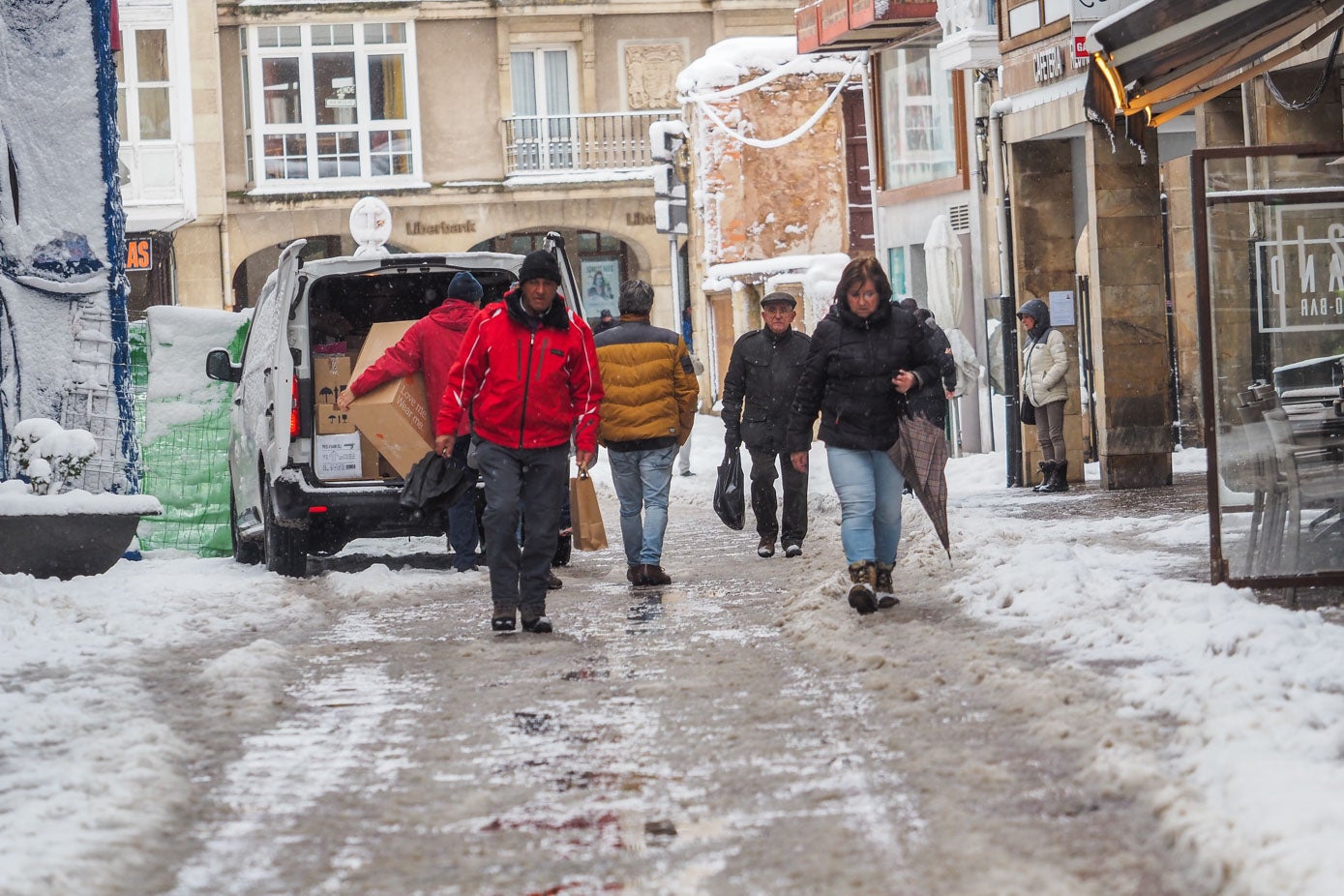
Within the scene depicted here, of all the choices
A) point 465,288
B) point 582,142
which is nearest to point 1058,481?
point 465,288

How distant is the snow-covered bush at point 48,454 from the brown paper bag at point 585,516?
2.85m

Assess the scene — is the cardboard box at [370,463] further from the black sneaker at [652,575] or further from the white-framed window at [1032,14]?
the white-framed window at [1032,14]

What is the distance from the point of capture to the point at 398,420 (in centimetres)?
1148

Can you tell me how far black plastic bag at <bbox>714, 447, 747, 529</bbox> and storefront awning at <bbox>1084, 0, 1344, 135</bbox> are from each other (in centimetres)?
324

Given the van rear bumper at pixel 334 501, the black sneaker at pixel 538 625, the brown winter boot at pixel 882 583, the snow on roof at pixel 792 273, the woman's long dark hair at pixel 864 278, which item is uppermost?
the snow on roof at pixel 792 273

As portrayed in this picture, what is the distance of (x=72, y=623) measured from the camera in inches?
380

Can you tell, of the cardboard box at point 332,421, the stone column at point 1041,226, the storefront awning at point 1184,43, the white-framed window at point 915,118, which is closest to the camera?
the storefront awning at point 1184,43

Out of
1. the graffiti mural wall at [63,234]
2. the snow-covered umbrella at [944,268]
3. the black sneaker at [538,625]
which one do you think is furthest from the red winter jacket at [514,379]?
the snow-covered umbrella at [944,268]

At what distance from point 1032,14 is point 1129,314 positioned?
3.21m

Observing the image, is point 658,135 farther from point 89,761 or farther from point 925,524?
point 89,761

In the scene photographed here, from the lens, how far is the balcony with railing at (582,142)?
1590 inches

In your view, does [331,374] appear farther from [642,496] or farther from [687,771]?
[687,771]

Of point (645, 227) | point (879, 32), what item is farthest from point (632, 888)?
point (645, 227)

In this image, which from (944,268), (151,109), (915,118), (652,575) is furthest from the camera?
(151,109)
